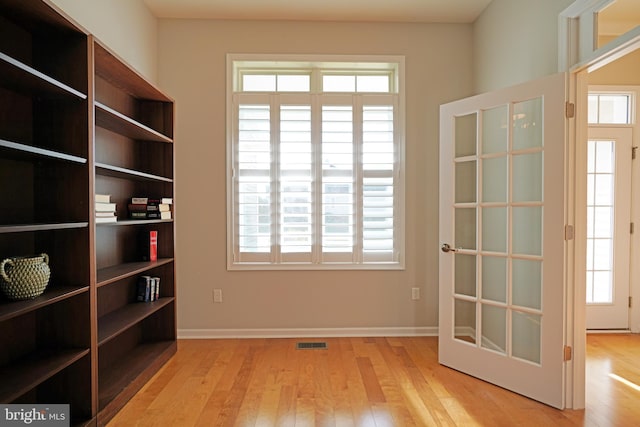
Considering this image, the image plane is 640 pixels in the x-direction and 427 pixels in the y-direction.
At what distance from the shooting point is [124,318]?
2.51 m

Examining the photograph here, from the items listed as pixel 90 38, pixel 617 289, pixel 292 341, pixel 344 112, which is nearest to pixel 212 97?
pixel 344 112

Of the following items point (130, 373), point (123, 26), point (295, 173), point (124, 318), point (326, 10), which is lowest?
point (130, 373)

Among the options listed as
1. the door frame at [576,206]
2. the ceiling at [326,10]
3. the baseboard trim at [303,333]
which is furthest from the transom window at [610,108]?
the baseboard trim at [303,333]

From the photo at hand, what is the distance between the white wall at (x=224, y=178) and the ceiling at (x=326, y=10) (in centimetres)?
8

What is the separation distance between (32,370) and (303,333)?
2.22m

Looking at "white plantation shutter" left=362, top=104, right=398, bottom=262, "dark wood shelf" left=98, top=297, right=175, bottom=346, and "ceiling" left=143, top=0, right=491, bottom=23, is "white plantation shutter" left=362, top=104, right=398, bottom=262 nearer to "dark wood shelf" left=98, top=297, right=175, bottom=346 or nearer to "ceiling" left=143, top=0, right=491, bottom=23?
"ceiling" left=143, top=0, right=491, bottom=23

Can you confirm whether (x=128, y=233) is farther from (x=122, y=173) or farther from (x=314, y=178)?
(x=314, y=178)

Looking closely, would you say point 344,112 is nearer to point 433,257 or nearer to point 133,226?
point 433,257

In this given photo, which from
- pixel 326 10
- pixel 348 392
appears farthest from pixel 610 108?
pixel 348 392

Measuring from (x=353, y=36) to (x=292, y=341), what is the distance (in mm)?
2983

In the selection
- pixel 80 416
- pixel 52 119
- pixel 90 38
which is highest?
pixel 90 38

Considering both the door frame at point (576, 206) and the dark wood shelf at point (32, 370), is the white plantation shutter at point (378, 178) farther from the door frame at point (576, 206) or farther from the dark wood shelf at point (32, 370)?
the dark wood shelf at point (32, 370)

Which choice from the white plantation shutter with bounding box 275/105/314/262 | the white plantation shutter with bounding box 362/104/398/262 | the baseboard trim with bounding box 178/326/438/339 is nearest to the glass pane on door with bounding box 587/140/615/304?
the baseboard trim with bounding box 178/326/438/339

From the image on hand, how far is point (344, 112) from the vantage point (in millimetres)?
3482
